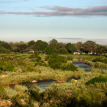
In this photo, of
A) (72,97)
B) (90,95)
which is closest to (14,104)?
(72,97)

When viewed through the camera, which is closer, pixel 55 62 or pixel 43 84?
pixel 43 84

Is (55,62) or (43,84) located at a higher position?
(55,62)

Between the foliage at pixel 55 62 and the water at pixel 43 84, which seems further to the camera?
the foliage at pixel 55 62

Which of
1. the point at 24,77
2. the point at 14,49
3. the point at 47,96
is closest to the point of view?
the point at 47,96

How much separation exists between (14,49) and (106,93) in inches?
3639

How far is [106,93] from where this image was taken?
708 inches

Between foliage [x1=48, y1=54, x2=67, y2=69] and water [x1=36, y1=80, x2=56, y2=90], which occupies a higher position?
foliage [x1=48, y1=54, x2=67, y2=69]

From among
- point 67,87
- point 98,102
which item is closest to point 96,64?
point 67,87

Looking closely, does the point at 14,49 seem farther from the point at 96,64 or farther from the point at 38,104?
the point at 38,104

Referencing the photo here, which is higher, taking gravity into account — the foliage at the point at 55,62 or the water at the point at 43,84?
the foliage at the point at 55,62

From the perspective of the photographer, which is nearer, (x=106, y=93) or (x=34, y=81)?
(x=106, y=93)

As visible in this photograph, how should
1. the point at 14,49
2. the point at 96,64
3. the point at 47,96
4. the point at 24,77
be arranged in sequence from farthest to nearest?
1. the point at 14,49
2. the point at 96,64
3. the point at 24,77
4. the point at 47,96

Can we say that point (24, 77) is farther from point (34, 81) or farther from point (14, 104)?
point (14, 104)

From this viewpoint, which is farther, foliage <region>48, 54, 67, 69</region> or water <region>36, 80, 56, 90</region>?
foliage <region>48, 54, 67, 69</region>
